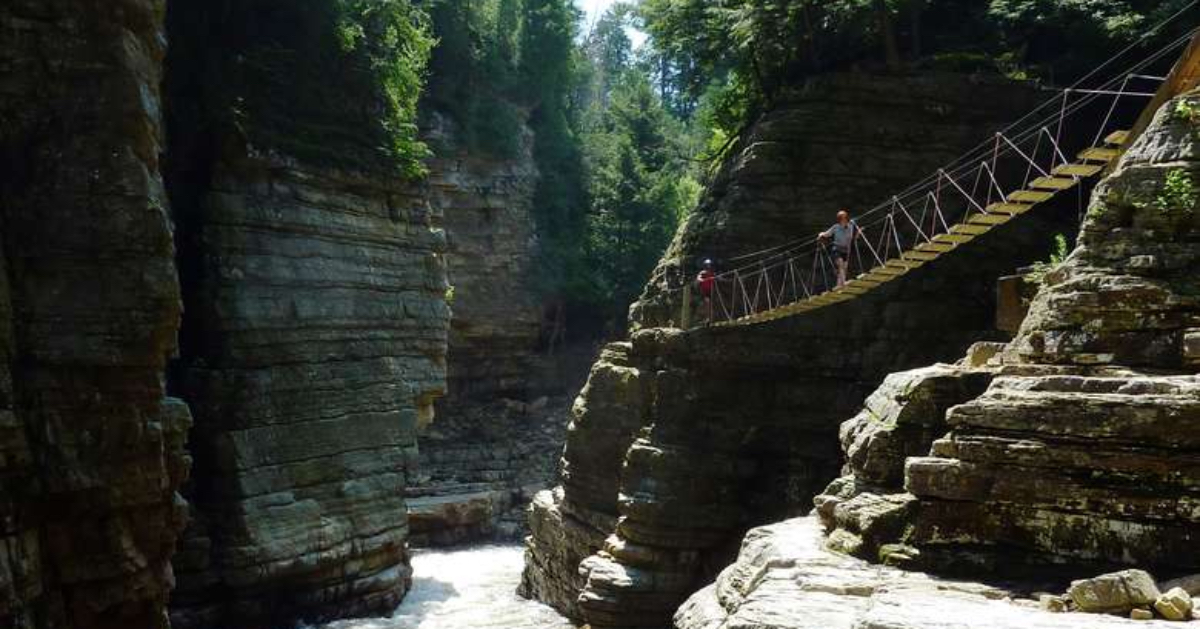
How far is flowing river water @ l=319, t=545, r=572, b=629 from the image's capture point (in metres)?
20.2

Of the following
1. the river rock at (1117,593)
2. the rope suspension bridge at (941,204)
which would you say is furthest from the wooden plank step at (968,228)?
the river rock at (1117,593)

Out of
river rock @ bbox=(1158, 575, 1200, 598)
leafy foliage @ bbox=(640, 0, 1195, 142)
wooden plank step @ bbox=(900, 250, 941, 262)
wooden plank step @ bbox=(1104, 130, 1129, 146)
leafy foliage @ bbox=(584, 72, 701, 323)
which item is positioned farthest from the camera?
leafy foliage @ bbox=(584, 72, 701, 323)

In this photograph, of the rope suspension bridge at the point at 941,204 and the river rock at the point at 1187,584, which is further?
the rope suspension bridge at the point at 941,204

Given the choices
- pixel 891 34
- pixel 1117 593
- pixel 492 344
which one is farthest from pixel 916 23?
pixel 492 344

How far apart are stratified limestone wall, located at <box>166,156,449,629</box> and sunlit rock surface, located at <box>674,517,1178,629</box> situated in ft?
34.9

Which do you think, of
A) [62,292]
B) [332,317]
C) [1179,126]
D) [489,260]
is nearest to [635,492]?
[332,317]

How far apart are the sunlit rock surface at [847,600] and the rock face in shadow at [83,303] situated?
7782 millimetres

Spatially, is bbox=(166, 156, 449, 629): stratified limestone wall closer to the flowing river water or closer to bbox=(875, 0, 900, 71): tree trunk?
the flowing river water

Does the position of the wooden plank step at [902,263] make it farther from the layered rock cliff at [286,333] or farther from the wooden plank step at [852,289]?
the layered rock cliff at [286,333]

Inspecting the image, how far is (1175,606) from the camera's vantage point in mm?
6742

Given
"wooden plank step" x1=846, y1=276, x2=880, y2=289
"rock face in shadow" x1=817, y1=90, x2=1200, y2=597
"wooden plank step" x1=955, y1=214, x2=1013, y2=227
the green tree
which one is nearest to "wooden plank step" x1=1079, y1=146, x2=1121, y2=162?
"rock face in shadow" x1=817, y1=90, x2=1200, y2=597

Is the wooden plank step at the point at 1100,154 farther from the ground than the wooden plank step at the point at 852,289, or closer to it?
farther from the ground

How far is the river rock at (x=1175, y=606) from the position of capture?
22.1ft

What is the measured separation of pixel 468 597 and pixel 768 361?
29.4 ft
